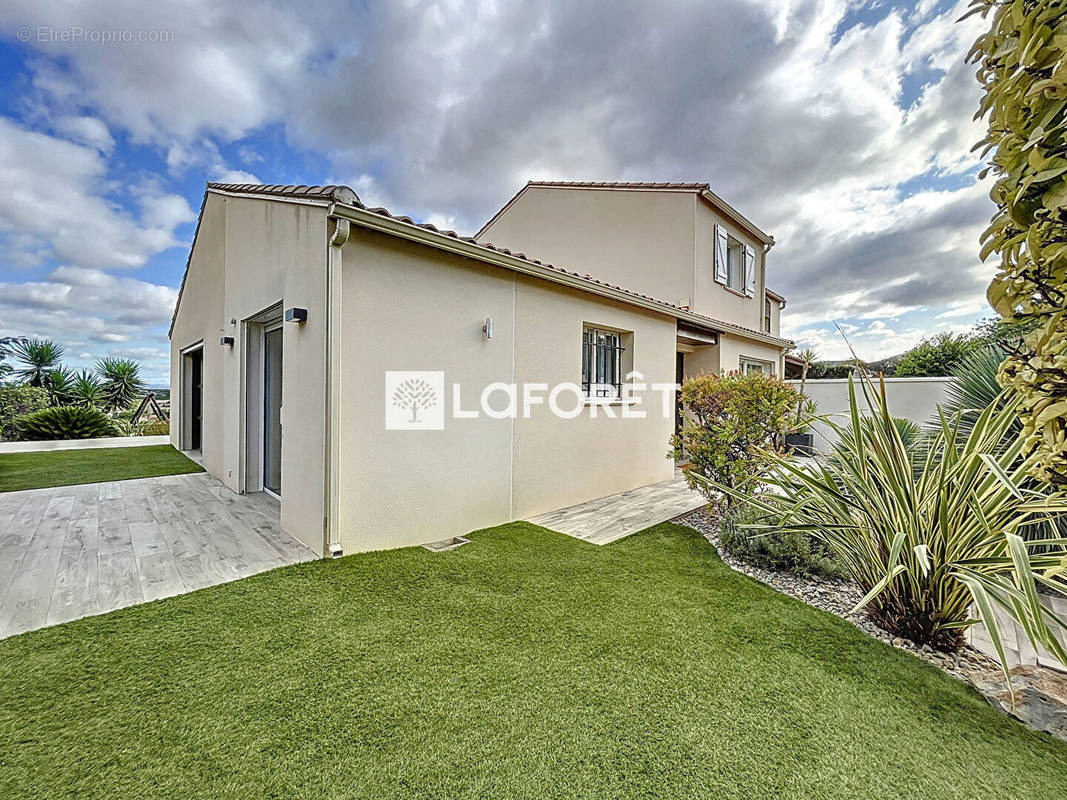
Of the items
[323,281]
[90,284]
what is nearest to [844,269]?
[323,281]

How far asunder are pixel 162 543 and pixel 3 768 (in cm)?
362

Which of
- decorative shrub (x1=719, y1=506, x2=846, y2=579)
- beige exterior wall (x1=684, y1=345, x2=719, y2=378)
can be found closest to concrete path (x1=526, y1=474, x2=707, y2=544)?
decorative shrub (x1=719, y1=506, x2=846, y2=579)

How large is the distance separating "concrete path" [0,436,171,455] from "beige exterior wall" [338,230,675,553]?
14.1 metres

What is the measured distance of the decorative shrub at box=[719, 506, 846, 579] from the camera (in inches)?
191

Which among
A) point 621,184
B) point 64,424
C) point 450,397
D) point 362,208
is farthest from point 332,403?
point 64,424

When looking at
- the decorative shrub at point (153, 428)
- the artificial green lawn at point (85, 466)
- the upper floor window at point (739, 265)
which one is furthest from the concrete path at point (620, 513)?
the decorative shrub at point (153, 428)

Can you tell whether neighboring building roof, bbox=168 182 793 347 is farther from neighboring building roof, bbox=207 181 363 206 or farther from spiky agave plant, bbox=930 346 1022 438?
spiky agave plant, bbox=930 346 1022 438

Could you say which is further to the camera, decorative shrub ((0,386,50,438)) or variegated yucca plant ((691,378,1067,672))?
decorative shrub ((0,386,50,438))

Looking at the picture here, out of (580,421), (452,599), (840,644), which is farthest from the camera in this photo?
(580,421)

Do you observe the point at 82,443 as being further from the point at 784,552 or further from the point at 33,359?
the point at 784,552

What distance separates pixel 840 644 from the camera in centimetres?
351

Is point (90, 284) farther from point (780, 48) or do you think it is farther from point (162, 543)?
point (780, 48)

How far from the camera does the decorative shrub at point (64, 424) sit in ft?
48.8

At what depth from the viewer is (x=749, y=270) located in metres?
14.2
